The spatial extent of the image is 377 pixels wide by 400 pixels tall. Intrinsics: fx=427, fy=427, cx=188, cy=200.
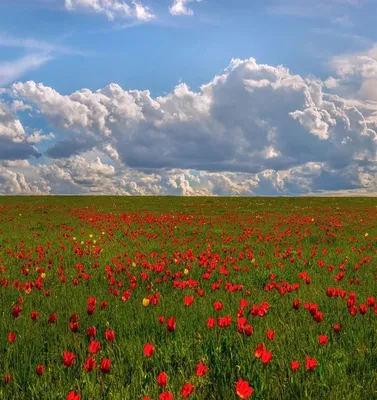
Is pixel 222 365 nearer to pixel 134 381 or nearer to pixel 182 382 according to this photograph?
pixel 182 382

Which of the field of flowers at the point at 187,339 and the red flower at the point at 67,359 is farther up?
the red flower at the point at 67,359

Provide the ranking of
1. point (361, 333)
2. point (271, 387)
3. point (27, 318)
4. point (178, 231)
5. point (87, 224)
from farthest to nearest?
point (87, 224)
point (178, 231)
point (27, 318)
point (361, 333)
point (271, 387)

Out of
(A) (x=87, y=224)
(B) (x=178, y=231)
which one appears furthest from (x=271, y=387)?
(A) (x=87, y=224)

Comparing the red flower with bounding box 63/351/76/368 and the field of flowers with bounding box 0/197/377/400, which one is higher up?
the red flower with bounding box 63/351/76/368

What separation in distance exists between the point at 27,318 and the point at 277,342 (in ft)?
10.8

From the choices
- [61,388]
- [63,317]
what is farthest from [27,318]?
[61,388]

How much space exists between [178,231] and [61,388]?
13.8 m

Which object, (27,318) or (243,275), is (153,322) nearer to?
(27,318)

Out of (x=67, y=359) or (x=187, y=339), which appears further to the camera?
(x=187, y=339)

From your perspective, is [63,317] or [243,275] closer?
[63,317]

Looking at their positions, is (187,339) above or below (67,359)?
below

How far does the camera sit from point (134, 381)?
3672mm

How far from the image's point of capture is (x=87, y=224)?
19.7 meters

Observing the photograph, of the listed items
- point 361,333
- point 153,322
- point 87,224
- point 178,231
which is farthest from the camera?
point 87,224
